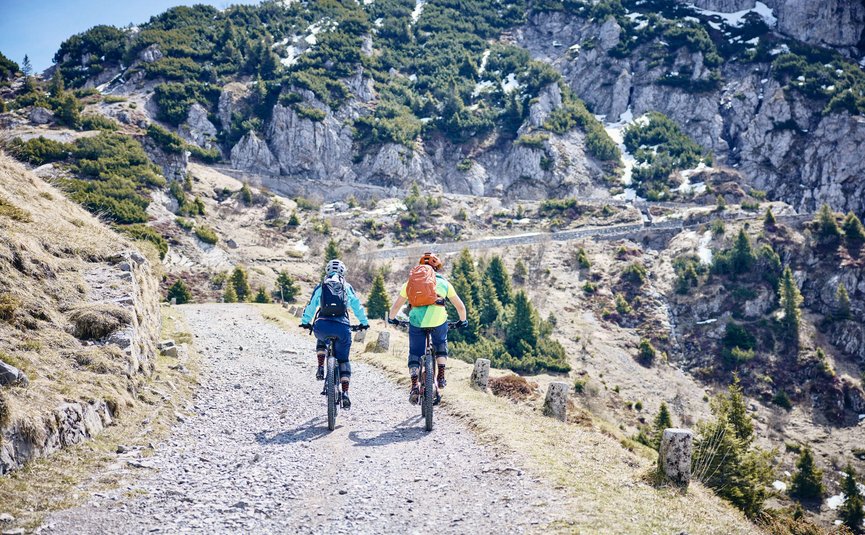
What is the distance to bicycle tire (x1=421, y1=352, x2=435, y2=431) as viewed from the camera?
28.5 ft

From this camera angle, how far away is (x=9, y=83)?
77.5m

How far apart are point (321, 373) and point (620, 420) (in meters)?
34.8

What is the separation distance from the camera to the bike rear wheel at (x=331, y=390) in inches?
346

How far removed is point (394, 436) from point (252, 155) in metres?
84.7

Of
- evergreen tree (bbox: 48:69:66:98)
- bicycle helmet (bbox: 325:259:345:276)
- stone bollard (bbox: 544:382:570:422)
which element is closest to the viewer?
bicycle helmet (bbox: 325:259:345:276)

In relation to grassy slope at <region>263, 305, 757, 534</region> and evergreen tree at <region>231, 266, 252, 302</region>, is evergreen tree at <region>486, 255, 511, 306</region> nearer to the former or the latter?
evergreen tree at <region>231, 266, 252, 302</region>

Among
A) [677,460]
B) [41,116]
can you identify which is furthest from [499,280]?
[41,116]

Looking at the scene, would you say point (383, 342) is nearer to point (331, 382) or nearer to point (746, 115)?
point (331, 382)

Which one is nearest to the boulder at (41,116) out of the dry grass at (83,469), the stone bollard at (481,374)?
the dry grass at (83,469)

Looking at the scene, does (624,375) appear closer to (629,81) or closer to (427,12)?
(629,81)

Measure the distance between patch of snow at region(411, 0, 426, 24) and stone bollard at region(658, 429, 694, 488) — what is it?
133 metres

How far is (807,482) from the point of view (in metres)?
34.7

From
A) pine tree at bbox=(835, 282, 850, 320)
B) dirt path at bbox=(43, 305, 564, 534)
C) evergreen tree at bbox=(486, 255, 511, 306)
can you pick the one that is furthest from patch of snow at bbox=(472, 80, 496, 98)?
dirt path at bbox=(43, 305, 564, 534)

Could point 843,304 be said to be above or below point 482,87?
below
